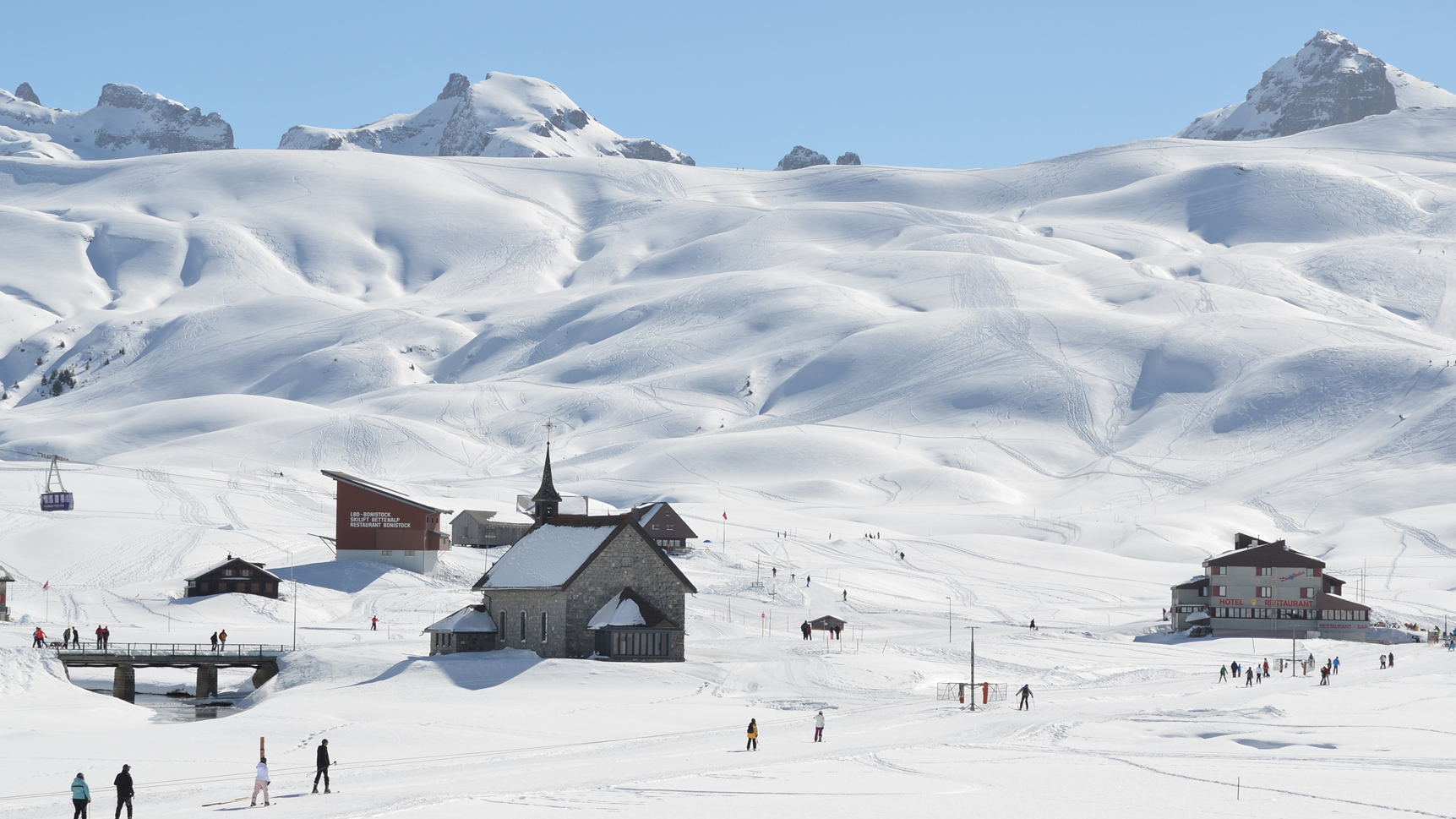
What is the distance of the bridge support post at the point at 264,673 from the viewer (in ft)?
209

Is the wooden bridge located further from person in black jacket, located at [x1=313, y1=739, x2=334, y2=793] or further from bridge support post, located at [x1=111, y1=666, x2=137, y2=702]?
person in black jacket, located at [x1=313, y1=739, x2=334, y2=793]

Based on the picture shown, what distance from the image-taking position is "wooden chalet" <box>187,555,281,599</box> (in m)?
83.9

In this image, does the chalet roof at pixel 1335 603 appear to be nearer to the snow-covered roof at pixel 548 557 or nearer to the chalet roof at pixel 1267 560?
the chalet roof at pixel 1267 560

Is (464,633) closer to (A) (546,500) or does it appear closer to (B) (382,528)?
(A) (546,500)

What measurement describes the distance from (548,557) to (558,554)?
46 cm

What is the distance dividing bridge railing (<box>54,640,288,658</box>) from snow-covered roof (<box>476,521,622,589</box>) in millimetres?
9408

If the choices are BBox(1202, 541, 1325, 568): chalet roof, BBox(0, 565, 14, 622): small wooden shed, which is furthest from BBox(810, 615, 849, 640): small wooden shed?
BBox(0, 565, 14, 622): small wooden shed

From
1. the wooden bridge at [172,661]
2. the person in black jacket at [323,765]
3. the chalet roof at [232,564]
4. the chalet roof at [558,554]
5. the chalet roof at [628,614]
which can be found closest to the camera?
the person in black jacket at [323,765]

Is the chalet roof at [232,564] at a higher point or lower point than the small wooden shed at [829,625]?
higher

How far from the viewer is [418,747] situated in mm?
44562

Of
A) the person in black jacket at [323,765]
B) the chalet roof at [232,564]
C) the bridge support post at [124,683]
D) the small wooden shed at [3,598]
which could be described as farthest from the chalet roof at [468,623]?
the person in black jacket at [323,765]

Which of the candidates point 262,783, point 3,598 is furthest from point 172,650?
point 262,783

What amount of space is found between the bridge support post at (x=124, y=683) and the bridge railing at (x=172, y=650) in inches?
30.9

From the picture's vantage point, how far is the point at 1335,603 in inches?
3762
